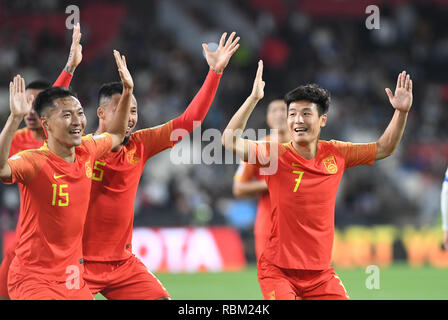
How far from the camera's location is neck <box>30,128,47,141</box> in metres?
6.98

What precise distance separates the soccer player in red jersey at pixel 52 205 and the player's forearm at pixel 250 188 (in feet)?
7.89

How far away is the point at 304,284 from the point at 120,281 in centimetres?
152

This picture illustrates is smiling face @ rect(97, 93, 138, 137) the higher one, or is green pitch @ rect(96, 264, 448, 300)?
smiling face @ rect(97, 93, 138, 137)

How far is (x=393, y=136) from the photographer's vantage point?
19.4 feet

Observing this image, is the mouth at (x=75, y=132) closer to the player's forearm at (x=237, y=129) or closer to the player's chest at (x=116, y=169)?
the player's chest at (x=116, y=169)

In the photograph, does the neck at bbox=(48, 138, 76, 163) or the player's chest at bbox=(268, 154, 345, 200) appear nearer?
the neck at bbox=(48, 138, 76, 163)

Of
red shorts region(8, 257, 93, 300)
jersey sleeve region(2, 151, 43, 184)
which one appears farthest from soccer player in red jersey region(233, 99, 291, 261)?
jersey sleeve region(2, 151, 43, 184)

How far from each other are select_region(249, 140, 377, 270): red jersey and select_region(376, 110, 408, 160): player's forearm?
392mm

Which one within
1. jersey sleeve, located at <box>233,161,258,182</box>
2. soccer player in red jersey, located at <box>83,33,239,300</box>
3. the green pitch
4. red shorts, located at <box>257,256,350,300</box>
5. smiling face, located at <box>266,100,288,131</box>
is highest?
smiling face, located at <box>266,100,288,131</box>

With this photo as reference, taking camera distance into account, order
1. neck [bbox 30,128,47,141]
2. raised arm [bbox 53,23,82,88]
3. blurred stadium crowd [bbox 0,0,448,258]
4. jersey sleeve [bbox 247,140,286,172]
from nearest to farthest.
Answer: jersey sleeve [bbox 247,140,286,172]
raised arm [bbox 53,23,82,88]
neck [bbox 30,128,47,141]
blurred stadium crowd [bbox 0,0,448,258]

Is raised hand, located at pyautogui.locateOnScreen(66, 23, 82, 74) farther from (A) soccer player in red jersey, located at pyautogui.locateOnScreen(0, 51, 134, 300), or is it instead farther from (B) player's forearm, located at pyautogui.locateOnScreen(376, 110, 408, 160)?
(B) player's forearm, located at pyautogui.locateOnScreen(376, 110, 408, 160)

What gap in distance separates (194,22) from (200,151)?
626 centimetres

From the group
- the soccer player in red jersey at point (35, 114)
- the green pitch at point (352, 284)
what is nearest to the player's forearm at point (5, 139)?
the soccer player in red jersey at point (35, 114)

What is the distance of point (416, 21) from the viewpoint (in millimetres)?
23000
